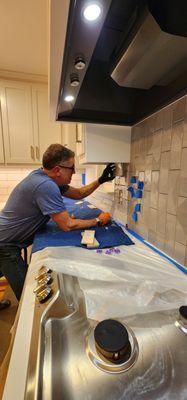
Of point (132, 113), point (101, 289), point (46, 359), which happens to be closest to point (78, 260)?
point (101, 289)

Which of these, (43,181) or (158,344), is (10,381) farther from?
(43,181)

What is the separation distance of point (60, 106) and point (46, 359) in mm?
892

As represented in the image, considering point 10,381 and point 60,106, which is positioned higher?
point 60,106

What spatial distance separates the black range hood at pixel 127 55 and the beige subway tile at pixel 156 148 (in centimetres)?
11

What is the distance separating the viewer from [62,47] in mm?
447

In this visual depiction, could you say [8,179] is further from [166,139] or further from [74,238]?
[166,139]

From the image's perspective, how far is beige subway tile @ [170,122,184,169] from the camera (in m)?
0.67

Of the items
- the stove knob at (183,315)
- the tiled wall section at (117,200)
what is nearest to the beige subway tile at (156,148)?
the tiled wall section at (117,200)

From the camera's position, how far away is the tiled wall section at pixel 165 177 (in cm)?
67

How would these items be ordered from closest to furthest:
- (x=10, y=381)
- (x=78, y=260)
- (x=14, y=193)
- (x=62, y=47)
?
1. (x=10, y=381)
2. (x=62, y=47)
3. (x=78, y=260)
4. (x=14, y=193)

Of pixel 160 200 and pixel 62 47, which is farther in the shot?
pixel 160 200

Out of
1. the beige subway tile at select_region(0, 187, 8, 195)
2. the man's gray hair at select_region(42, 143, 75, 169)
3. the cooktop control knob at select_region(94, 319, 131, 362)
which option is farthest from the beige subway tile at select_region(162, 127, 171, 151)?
the beige subway tile at select_region(0, 187, 8, 195)

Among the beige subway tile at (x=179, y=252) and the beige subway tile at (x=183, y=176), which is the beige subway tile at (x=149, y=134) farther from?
the beige subway tile at (x=179, y=252)

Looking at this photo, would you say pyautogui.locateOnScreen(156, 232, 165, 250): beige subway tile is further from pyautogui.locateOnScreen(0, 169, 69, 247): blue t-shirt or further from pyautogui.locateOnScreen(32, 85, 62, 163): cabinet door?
pyautogui.locateOnScreen(32, 85, 62, 163): cabinet door
